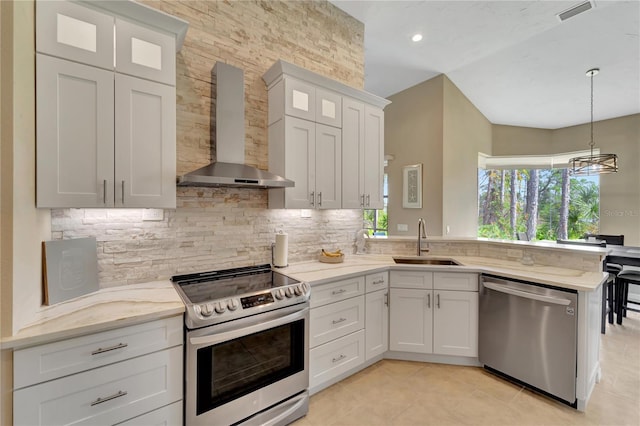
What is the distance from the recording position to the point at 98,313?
60.3 inches

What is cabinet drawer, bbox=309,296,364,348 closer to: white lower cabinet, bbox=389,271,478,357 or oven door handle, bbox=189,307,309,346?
oven door handle, bbox=189,307,309,346

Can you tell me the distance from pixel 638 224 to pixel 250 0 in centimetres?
687

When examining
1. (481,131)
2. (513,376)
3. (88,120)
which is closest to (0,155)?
(88,120)

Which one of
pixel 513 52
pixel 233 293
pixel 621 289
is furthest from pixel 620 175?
pixel 233 293

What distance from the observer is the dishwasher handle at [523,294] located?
223cm

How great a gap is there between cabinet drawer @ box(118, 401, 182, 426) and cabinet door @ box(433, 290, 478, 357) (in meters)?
2.23

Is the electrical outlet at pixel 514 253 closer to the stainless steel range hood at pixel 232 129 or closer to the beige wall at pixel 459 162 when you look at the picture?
the beige wall at pixel 459 162

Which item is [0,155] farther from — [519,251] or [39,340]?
[519,251]

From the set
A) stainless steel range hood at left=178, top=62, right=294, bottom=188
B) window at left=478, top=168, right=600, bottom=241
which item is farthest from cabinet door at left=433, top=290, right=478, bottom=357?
window at left=478, top=168, right=600, bottom=241

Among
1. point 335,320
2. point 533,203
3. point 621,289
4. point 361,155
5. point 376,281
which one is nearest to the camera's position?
point 335,320

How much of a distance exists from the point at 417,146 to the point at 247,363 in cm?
449

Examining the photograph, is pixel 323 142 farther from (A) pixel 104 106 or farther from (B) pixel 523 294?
(B) pixel 523 294

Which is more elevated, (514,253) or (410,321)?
(514,253)

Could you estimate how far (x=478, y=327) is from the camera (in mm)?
2744
